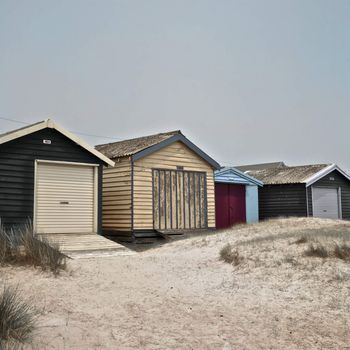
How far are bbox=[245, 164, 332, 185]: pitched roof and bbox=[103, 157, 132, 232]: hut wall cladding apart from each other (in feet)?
40.3

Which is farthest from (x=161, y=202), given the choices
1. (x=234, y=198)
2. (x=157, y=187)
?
(x=234, y=198)

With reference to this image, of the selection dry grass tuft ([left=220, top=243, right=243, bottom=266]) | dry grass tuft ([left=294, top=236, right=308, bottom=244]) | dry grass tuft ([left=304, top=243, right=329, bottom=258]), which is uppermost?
dry grass tuft ([left=294, top=236, right=308, bottom=244])

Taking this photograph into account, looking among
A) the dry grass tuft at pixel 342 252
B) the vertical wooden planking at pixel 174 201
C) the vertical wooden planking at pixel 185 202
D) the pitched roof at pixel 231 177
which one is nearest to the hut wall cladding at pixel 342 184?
the pitched roof at pixel 231 177

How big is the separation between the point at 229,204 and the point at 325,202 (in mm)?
7471

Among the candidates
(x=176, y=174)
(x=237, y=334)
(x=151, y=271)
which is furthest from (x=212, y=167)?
(x=237, y=334)

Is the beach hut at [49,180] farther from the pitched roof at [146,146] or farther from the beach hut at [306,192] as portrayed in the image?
the beach hut at [306,192]

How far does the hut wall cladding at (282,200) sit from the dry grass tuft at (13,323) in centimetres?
2292

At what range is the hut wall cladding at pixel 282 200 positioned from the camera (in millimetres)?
27359

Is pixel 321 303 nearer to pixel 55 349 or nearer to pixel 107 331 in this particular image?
pixel 107 331

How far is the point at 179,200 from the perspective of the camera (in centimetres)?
1950

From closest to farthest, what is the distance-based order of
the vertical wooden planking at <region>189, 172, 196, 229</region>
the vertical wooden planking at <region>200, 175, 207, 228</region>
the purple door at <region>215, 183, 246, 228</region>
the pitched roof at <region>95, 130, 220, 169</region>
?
the pitched roof at <region>95, 130, 220, 169</region> → the vertical wooden planking at <region>189, 172, 196, 229</region> → the vertical wooden planking at <region>200, 175, 207, 228</region> → the purple door at <region>215, 183, 246, 228</region>

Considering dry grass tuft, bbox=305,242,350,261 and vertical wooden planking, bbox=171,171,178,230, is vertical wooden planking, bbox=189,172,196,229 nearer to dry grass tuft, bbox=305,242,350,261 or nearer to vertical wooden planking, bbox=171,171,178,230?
vertical wooden planking, bbox=171,171,178,230

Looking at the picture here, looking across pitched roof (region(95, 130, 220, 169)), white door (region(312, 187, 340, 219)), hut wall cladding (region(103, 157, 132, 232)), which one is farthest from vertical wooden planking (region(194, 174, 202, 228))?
white door (region(312, 187, 340, 219))

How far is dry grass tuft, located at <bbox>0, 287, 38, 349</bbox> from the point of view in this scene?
5680 millimetres
